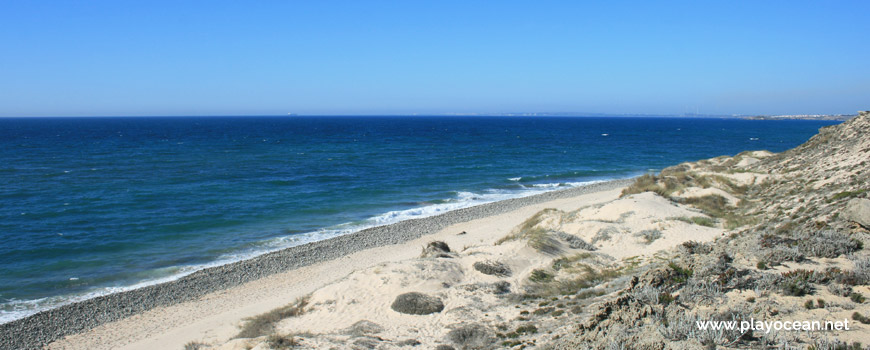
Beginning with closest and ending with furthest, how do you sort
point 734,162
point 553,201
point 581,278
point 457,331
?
point 457,331
point 581,278
point 734,162
point 553,201

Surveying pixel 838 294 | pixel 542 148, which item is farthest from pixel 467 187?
pixel 542 148

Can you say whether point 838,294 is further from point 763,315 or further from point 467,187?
point 467,187

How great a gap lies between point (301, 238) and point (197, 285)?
Result: 7.40 metres

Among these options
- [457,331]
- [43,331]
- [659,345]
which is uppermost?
[659,345]

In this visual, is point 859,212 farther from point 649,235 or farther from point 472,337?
point 472,337

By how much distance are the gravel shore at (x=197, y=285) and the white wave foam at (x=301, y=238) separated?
2.68ft

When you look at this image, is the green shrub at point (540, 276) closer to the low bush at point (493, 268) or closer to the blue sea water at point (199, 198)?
the low bush at point (493, 268)

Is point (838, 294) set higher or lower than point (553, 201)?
higher

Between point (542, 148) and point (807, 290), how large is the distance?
232ft

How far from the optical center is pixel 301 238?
1032 inches

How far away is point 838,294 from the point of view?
8523mm

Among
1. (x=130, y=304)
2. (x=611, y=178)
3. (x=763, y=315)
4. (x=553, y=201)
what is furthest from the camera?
(x=611, y=178)

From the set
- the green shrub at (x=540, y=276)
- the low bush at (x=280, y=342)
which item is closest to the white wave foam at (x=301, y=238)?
the low bush at (x=280, y=342)

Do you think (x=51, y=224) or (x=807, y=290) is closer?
(x=807, y=290)
